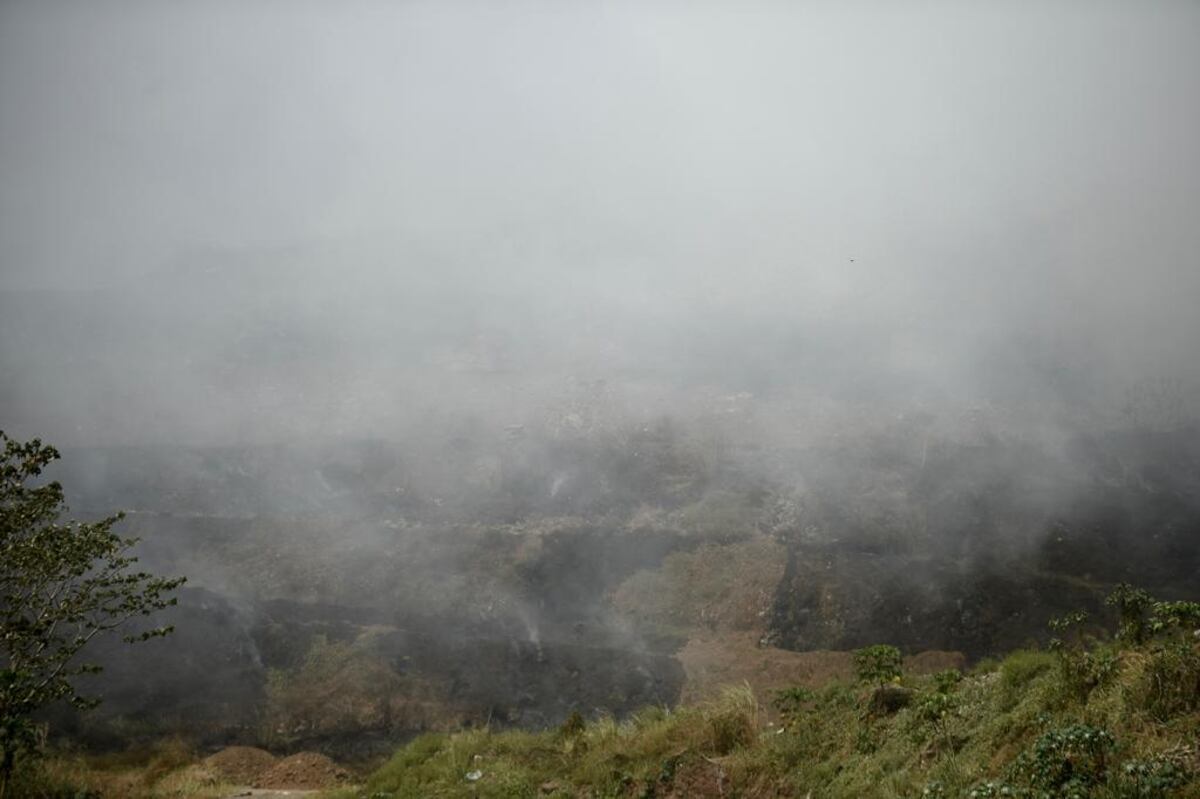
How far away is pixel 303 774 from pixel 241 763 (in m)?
2.39

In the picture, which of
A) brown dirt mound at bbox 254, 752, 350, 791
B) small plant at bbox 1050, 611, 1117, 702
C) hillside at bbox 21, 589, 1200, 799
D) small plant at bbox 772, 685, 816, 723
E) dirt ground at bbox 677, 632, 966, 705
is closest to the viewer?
hillside at bbox 21, 589, 1200, 799

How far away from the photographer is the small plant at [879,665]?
10.6 meters

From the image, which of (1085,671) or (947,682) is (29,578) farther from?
(947,682)

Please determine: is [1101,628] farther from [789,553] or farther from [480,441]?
[480,441]

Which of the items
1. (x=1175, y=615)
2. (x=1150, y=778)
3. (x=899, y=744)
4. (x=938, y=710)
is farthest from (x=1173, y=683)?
(x=899, y=744)

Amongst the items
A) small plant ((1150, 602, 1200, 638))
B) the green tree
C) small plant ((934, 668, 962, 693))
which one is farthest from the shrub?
the green tree

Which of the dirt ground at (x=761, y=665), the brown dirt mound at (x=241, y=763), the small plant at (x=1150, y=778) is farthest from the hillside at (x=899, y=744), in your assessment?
the dirt ground at (x=761, y=665)

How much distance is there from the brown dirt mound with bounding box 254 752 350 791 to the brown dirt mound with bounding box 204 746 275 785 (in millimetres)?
341

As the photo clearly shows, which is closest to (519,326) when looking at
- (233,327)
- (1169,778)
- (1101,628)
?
(233,327)

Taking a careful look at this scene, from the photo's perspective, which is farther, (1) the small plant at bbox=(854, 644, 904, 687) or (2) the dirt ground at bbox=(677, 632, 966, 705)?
(2) the dirt ground at bbox=(677, 632, 966, 705)

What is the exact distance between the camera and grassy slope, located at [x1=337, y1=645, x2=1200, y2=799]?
5.53 metres

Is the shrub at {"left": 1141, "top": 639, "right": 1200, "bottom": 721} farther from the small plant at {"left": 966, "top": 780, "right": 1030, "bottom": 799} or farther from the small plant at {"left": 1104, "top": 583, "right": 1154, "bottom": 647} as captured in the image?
the small plant at {"left": 1104, "top": 583, "right": 1154, "bottom": 647}

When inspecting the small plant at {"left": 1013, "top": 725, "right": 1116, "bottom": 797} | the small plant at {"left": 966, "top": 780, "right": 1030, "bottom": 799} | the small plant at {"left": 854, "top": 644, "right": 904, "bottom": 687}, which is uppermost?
the small plant at {"left": 1013, "top": 725, "right": 1116, "bottom": 797}

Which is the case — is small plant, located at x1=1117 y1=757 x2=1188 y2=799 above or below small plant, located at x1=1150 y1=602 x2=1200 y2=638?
below
